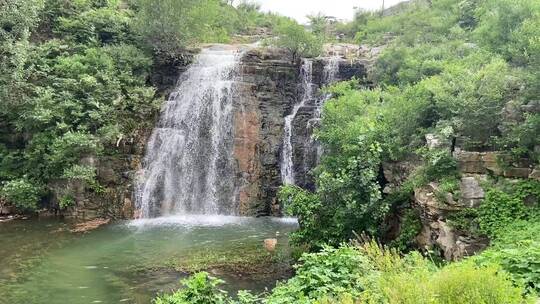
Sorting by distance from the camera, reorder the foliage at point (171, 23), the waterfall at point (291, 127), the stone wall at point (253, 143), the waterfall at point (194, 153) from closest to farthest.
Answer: the stone wall at point (253, 143)
the waterfall at point (194, 153)
the waterfall at point (291, 127)
the foliage at point (171, 23)

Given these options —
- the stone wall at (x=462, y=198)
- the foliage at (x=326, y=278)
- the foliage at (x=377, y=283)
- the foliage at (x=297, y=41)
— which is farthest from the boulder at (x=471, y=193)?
the foliage at (x=297, y=41)

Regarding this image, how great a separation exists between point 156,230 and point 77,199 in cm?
421

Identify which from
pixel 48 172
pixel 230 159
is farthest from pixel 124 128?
pixel 230 159

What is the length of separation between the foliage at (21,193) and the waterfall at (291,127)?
34.9 ft

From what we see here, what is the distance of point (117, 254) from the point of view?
13469 millimetres

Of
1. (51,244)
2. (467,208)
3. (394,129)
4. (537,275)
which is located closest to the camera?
(537,275)

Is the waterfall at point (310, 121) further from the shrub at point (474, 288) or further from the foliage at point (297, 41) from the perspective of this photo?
the shrub at point (474, 288)

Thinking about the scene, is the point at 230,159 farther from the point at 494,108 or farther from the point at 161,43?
the point at 494,108

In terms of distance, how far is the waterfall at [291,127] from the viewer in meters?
21.1

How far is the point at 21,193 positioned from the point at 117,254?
273 inches

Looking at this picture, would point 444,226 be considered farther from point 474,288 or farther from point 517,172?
point 474,288

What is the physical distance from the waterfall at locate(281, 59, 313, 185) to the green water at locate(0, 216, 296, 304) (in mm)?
2831

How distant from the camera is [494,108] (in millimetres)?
10820

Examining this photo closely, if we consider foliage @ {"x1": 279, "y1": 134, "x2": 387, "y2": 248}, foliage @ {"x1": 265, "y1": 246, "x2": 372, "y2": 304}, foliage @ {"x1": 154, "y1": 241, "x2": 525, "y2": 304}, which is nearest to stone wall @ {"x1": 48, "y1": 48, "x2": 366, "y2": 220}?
foliage @ {"x1": 279, "y1": 134, "x2": 387, "y2": 248}
